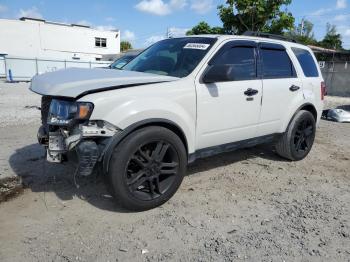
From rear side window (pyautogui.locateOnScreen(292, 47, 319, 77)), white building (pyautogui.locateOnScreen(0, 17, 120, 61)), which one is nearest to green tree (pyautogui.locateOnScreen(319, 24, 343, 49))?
white building (pyautogui.locateOnScreen(0, 17, 120, 61))

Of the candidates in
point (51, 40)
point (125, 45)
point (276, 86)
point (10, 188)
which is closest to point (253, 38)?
point (276, 86)

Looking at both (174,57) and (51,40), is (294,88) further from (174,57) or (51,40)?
(51,40)

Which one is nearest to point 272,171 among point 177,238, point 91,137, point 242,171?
point 242,171

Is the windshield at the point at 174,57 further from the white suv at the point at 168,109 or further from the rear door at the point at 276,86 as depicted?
the rear door at the point at 276,86

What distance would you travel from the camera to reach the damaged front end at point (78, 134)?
3387 millimetres

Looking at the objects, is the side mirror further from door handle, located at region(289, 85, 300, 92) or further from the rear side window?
the rear side window

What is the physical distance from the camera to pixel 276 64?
17.3 feet

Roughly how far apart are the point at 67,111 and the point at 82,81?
352mm

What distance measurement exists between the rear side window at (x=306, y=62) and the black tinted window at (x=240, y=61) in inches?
49.4

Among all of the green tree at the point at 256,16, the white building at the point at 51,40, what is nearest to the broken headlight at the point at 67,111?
the green tree at the point at 256,16

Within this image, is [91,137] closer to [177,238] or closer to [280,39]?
[177,238]

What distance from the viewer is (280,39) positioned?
5.76 m

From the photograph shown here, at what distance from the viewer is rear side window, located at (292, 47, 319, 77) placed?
5.77 m

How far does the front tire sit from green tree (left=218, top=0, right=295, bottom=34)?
16.7 meters
